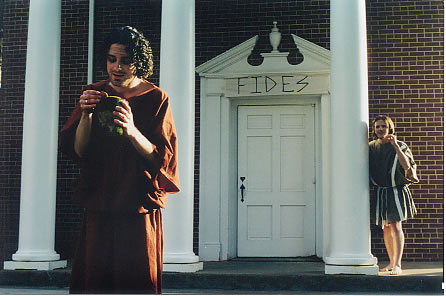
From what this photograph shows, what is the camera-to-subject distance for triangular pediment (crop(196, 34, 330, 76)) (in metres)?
8.22

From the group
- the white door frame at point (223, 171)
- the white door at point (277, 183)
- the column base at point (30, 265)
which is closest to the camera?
the column base at point (30, 265)

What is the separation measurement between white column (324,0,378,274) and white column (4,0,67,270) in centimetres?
308

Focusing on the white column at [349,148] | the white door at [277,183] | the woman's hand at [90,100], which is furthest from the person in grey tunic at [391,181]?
the woman's hand at [90,100]

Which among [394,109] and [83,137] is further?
[394,109]

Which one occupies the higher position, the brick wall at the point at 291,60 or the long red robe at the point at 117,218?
the brick wall at the point at 291,60

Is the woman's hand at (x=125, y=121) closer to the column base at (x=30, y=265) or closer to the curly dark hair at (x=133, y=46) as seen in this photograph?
the curly dark hair at (x=133, y=46)

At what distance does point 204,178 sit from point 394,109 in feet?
8.64

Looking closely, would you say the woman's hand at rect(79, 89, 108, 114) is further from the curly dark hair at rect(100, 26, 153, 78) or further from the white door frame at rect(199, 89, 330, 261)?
the white door frame at rect(199, 89, 330, 261)

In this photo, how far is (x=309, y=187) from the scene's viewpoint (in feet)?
27.4

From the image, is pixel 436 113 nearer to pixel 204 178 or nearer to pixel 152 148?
pixel 204 178

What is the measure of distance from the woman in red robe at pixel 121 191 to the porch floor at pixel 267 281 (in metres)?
3.30

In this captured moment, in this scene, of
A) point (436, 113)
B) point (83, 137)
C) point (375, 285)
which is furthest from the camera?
point (436, 113)

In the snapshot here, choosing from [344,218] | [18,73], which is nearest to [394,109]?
[344,218]

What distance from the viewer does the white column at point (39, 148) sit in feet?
22.5
